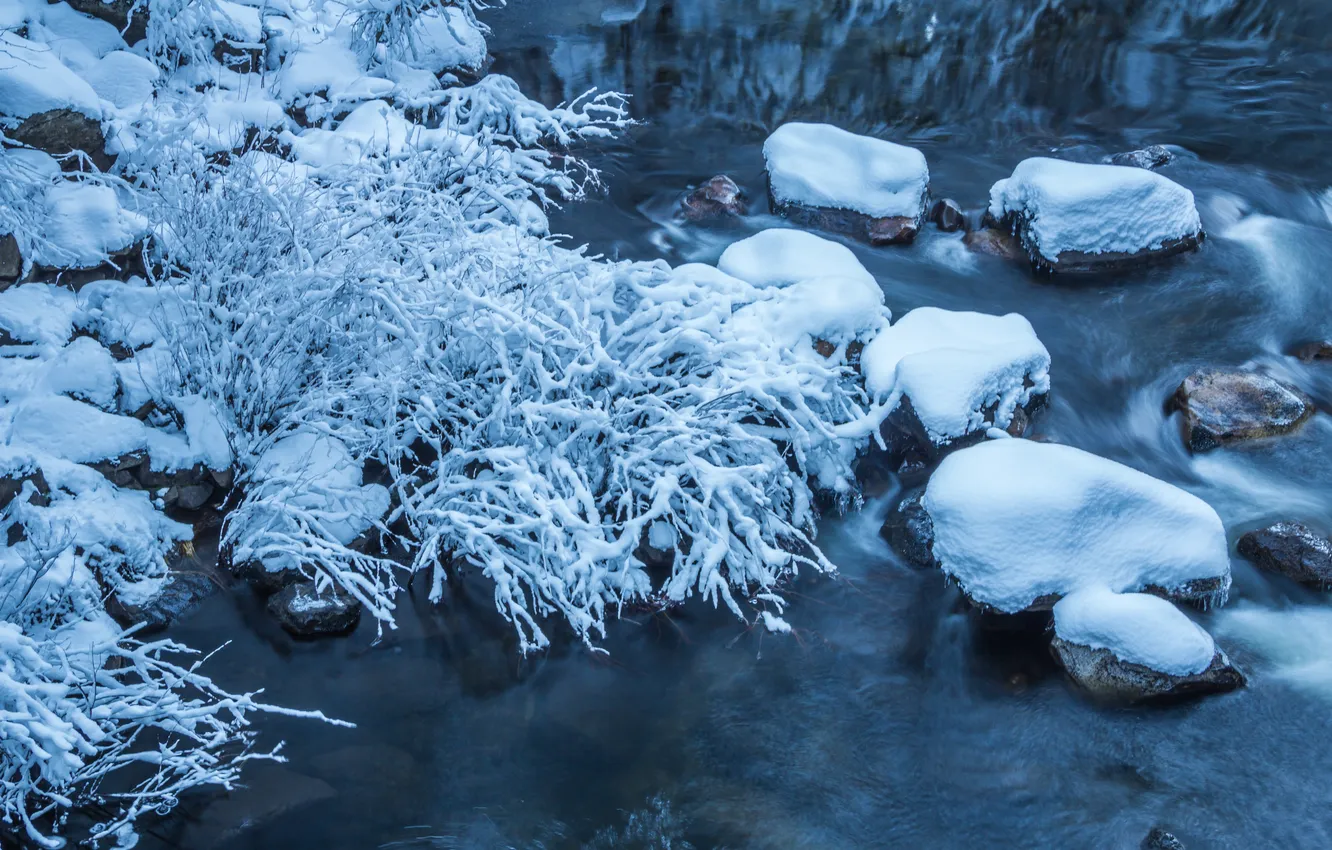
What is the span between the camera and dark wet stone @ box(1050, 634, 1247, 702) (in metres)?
5.10

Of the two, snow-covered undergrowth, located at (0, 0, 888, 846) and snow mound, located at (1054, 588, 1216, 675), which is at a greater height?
snow-covered undergrowth, located at (0, 0, 888, 846)

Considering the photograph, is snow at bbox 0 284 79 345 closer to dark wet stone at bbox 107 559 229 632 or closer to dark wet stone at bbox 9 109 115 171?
dark wet stone at bbox 9 109 115 171

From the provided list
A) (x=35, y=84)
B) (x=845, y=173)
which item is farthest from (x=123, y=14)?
(x=845, y=173)

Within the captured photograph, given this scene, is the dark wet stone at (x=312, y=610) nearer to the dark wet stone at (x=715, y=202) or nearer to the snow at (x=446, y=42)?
the dark wet stone at (x=715, y=202)

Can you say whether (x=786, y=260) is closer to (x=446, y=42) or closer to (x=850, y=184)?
(x=850, y=184)

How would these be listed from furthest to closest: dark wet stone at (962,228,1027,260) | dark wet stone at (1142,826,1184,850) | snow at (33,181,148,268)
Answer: dark wet stone at (962,228,1027,260) → snow at (33,181,148,268) → dark wet stone at (1142,826,1184,850)

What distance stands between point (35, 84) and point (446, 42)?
4.59 m

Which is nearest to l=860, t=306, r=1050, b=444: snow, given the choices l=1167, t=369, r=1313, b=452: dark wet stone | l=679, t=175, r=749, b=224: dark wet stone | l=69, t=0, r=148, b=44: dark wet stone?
l=1167, t=369, r=1313, b=452: dark wet stone

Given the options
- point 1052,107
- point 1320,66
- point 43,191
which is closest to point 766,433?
point 43,191

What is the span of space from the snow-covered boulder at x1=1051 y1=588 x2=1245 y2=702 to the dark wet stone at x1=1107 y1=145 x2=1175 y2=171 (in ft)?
19.2

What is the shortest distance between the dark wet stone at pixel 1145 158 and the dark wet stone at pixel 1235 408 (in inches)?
134

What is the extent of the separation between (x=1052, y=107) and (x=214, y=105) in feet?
26.5

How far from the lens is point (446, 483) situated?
5.55m

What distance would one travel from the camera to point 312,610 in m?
5.41
